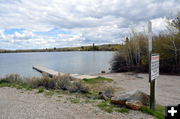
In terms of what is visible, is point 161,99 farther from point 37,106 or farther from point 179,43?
point 179,43

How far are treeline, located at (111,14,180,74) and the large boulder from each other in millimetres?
11321

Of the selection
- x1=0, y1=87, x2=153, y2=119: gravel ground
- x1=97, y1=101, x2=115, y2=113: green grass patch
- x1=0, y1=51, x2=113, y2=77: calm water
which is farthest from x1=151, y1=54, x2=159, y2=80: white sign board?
x1=0, y1=51, x2=113, y2=77: calm water

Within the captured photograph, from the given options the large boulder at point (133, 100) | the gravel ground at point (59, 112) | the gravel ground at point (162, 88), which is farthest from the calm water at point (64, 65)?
the large boulder at point (133, 100)

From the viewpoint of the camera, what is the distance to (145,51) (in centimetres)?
1898

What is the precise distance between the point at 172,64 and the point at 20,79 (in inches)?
514

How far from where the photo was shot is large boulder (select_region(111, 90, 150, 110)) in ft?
15.2

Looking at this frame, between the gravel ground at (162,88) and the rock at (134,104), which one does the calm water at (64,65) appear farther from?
the rock at (134,104)

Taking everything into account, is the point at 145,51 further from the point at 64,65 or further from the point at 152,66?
the point at 64,65

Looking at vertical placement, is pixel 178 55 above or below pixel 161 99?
above

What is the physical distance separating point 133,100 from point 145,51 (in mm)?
15200

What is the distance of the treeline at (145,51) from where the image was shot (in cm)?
1476

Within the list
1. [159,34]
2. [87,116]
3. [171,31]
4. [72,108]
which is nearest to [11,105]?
[72,108]

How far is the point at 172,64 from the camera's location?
15.4 metres

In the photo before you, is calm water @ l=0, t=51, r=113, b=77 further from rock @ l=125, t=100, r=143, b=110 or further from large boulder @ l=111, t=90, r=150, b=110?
rock @ l=125, t=100, r=143, b=110
